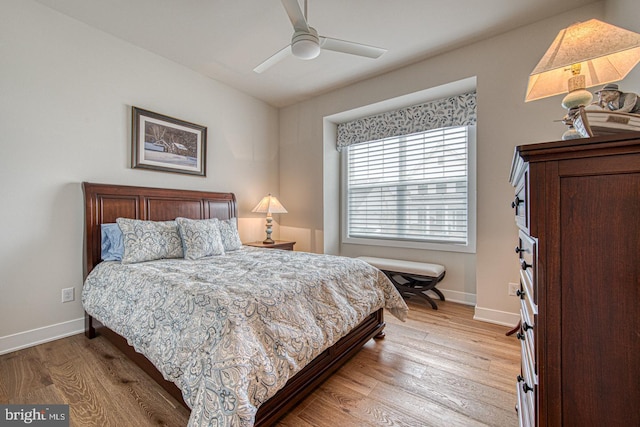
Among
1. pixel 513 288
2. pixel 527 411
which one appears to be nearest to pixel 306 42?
pixel 527 411

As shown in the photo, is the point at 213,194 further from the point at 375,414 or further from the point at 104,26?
the point at 375,414

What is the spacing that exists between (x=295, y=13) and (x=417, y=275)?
9.16 feet

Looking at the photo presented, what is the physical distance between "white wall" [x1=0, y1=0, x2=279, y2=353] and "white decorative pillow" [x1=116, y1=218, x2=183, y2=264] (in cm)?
56

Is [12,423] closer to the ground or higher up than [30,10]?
closer to the ground

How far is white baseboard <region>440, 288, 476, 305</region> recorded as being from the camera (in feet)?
10.4

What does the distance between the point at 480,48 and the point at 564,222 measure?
9.32 feet

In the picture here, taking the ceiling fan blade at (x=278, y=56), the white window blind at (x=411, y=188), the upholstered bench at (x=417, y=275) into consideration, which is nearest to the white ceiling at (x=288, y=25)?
the ceiling fan blade at (x=278, y=56)

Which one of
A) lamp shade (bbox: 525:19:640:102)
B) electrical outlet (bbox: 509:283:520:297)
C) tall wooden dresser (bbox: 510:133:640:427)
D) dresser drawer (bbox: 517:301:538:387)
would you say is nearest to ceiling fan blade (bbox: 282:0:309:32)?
lamp shade (bbox: 525:19:640:102)

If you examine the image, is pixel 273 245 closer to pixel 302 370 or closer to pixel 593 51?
pixel 302 370

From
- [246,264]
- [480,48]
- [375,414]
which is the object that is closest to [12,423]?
[246,264]

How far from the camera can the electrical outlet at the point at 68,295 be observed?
2.40 metres

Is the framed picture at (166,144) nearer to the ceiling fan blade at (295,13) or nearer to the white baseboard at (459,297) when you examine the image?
the ceiling fan blade at (295,13)

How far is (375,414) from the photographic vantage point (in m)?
1.47

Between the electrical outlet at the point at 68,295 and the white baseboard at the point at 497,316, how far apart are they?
12.7 ft
